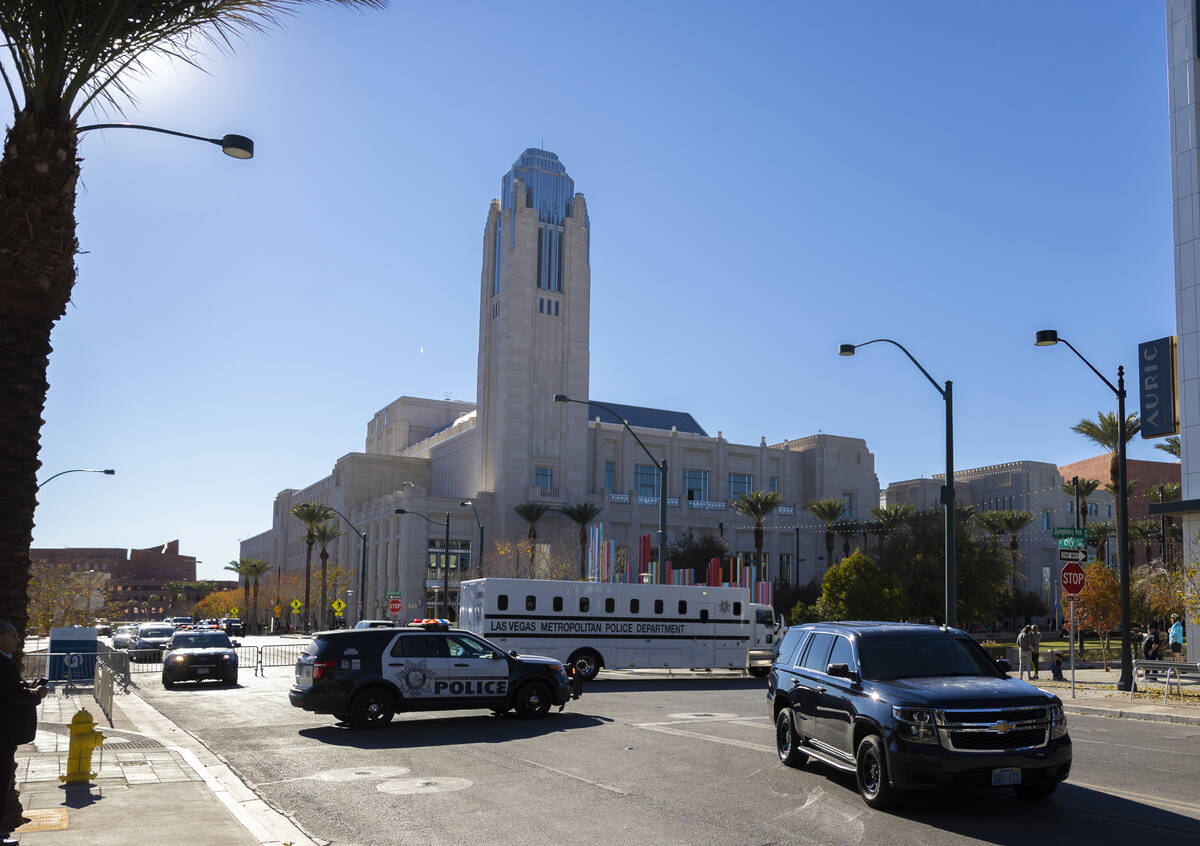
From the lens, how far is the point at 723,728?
17.4 m

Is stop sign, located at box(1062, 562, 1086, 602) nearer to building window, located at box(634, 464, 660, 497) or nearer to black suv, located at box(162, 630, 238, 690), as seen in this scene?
black suv, located at box(162, 630, 238, 690)

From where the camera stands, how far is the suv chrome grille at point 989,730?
9.65 m

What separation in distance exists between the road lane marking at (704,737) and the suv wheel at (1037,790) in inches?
170

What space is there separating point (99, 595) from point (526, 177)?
7392 centimetres

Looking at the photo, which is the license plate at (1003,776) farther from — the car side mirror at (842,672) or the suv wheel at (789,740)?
the suv wheel at (789,740)

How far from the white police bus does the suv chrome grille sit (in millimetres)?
20350

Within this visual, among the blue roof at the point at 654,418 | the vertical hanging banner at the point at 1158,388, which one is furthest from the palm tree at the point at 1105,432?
the blue roof at the point at 654,418

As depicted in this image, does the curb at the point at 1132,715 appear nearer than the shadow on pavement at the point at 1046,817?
No

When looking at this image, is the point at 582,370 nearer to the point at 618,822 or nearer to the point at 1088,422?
the point at 1088,422

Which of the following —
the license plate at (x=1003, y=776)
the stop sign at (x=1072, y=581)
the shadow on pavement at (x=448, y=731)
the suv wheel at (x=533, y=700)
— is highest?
the stop sign at (x=1072, y=581)

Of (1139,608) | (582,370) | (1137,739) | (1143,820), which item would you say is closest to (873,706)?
(1143,820)

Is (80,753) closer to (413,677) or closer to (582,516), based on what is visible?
(413,677)

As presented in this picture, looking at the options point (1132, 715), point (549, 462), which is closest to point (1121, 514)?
point (1132, 715)

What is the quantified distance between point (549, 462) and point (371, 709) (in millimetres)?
86341
